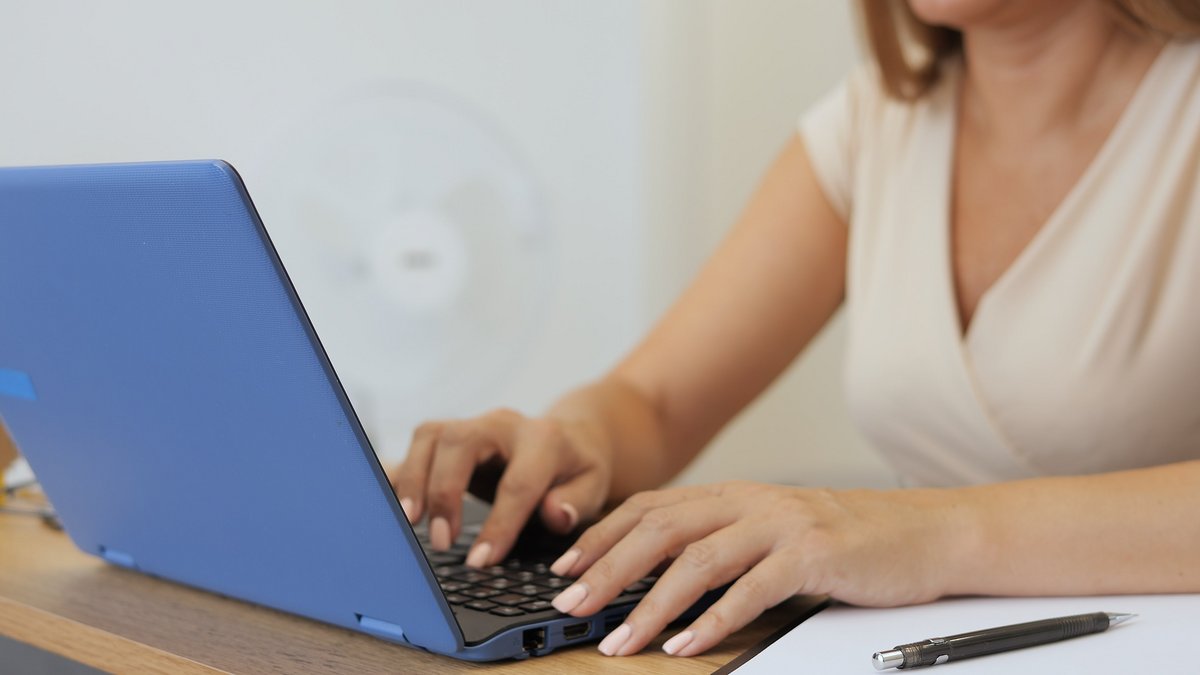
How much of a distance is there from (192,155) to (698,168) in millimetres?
1297

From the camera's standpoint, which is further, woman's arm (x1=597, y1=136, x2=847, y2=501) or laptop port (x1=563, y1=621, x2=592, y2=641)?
woman's arm (x1=597, y1=136, x2=847, y2=501)

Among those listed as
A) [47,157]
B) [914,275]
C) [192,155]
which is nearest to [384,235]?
[192,155]

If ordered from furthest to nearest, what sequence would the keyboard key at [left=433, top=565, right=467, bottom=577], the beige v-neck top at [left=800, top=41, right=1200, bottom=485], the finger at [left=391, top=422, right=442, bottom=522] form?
the beige v-neck top at [left=800, top=41, right=1200, bottom=485]
the finger at [left=391, top=422, right=442, bottom=522]
the keyboard key at [left=433, top=565, right=467, bottom=577]

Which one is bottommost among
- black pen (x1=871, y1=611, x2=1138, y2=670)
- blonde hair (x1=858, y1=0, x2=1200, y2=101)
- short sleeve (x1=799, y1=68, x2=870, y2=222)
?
black pen (x1=871, y1=611, x2=1138, y2=670)

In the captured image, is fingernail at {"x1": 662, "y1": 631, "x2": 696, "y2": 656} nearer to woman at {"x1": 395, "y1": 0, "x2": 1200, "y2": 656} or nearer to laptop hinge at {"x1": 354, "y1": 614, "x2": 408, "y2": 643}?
woman at {"x1": 395, "y1": 0, "x2": 1200, "y2": 656}

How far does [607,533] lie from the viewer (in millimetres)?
710

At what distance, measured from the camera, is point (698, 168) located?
10.00 feet

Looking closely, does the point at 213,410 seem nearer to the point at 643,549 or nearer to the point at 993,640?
the point at 643,549

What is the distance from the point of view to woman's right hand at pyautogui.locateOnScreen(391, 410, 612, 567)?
828 millimetres

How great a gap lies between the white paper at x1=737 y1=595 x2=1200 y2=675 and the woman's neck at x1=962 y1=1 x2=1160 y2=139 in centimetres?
60

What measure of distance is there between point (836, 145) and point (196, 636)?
903mm

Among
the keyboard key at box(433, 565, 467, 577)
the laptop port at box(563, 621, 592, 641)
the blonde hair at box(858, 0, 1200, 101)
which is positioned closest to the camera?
the laptop port at box(563, 621, 592, 641)

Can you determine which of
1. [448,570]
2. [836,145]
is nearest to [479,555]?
[448,570]

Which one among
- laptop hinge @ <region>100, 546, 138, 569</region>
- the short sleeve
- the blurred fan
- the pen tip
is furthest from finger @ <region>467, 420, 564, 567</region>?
the blurred fan
